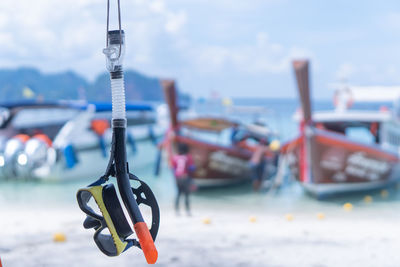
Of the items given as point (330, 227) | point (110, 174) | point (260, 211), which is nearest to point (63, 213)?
point (260, 211)

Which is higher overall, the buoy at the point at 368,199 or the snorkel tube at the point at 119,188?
the snorkel tube at the point at 119,188

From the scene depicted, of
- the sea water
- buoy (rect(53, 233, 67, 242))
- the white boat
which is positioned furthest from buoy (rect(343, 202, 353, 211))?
the white boat

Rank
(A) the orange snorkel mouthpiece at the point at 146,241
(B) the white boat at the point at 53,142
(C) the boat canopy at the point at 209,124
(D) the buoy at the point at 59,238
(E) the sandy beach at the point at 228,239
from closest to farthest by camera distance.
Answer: (A) the orange snorkel mouthpiece at the point at 146,241 → (E) the sandy beach at the point at 228,239 → (D) the buoy at the point at 59,238 → (C) the boat canopy at the point at 209,124 → (B) the white boat at the point at 53,142

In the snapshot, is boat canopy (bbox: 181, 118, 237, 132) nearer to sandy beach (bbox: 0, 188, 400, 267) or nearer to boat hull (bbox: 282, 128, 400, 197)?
boat hull (bbox: 282, 128, 400, 197)

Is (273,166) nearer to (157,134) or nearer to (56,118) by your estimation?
(157,134)

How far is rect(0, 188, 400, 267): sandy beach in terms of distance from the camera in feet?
16.9

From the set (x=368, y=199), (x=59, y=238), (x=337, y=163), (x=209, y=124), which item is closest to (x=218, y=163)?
(x=209, y=124)

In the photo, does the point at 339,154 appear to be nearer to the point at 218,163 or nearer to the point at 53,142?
the point at 218,163

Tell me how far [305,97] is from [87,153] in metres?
7.08

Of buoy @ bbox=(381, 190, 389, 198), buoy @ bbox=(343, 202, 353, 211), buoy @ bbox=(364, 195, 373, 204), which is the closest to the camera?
buoy @ bbox=(343, 202, 353, 211)

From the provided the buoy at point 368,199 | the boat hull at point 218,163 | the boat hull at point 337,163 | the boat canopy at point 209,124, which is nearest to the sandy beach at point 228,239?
the buoy at point 368,199

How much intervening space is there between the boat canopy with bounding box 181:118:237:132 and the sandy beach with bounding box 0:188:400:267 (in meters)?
2.94

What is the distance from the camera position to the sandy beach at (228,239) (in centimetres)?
515

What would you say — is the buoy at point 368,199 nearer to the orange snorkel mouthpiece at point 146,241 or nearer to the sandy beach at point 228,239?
the sandy beach at point 228,239
